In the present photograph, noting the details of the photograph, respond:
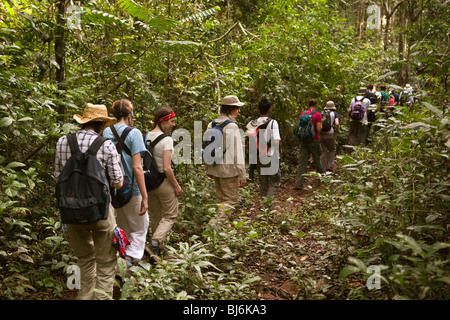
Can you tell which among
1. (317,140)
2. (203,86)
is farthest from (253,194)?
(203,86)

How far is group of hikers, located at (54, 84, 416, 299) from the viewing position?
393 centimetres

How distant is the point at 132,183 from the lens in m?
5.04

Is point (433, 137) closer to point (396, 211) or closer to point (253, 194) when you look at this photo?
point (396, 211)

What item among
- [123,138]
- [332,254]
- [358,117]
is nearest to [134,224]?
[123,138]

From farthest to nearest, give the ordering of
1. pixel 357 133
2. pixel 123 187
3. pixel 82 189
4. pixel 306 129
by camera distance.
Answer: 1. pixel 357 133
2. pixel 306 129
3. pixel 123 187
4. pixel 82 189

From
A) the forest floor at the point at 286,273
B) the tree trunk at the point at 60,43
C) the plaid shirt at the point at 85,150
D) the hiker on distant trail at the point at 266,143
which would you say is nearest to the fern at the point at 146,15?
the tree trunk at the point at 60,43

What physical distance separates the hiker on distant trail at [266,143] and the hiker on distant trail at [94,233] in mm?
3850

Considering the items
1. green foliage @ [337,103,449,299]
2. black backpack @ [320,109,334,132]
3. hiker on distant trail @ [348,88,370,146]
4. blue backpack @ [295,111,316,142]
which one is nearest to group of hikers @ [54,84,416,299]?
blue backpack @ [295,111,316,142]

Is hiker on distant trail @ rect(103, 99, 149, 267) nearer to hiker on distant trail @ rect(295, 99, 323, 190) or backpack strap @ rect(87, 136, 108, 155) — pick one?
backpack strap @ rect(87, 136, 108, 155)

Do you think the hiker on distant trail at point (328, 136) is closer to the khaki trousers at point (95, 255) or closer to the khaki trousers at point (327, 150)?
the khaki trousers at point (327, 150)

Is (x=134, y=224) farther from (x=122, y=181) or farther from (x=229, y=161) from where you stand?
(x=229, y=161)

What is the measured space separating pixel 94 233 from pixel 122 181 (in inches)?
24.2

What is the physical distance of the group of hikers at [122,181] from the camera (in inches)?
155

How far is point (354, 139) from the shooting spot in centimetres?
1208
